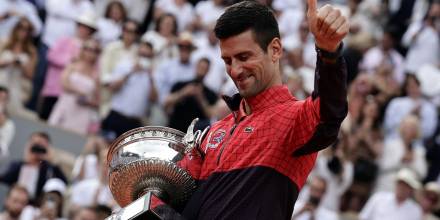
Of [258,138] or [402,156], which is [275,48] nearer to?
[258,138]

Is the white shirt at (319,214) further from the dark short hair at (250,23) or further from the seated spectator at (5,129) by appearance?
the dark short hair at (250,23)

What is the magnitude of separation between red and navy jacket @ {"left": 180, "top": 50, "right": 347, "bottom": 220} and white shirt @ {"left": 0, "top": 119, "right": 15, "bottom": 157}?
7965 mm

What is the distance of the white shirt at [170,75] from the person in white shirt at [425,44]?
2.65 metres

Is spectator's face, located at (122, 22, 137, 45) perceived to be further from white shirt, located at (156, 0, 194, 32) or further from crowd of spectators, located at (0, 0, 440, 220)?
white shirt, located at (156, 0, 194, 32)

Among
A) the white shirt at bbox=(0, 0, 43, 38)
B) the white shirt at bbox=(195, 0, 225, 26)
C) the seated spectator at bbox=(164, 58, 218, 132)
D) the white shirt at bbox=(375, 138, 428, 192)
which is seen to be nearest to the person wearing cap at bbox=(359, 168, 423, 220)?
the white shirt at bbox=(375, 138, 428, 192)

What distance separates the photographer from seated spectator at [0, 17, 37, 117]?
1333 centimetres

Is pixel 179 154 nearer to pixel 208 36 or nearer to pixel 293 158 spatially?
pixel 293 158

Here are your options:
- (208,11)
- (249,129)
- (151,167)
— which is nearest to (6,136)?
(208,11)

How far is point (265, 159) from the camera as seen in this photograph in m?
4.56

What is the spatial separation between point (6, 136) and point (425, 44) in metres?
5.08

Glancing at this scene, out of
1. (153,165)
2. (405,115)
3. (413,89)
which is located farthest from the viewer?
(413,89)

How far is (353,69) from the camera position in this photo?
45.0 feet

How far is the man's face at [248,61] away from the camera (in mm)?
4574

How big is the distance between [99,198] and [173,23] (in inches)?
128
